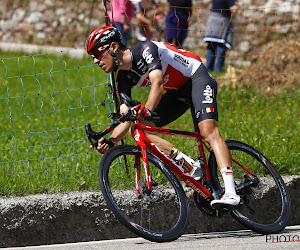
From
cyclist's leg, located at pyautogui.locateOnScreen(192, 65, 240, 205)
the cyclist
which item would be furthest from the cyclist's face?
cyclist's leg, located at pyautogui.locateOnScreen(192, 65, 240, 205)

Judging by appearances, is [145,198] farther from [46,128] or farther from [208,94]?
[46,128]

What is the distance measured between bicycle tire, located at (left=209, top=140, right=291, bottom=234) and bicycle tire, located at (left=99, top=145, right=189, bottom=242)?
495 mm

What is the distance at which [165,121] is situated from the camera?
5.71m

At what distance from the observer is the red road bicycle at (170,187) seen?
16.1 ft

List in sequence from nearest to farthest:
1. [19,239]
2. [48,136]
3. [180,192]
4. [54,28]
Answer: [180,192]
[19,239]
[48,136]
[54,28]

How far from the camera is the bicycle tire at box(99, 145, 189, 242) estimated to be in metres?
4.82

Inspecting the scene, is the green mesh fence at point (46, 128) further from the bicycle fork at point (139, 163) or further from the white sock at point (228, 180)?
the white sock at point (228, 180)

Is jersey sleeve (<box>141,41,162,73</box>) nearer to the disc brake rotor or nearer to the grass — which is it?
the disc brake rotor

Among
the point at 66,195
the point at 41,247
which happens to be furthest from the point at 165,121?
the point at 41,247

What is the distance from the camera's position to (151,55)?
5.08 metres

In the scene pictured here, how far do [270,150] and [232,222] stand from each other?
112 centimetres

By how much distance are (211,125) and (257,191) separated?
105cm

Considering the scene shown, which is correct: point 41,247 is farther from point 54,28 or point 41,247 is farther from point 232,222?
point 54,28

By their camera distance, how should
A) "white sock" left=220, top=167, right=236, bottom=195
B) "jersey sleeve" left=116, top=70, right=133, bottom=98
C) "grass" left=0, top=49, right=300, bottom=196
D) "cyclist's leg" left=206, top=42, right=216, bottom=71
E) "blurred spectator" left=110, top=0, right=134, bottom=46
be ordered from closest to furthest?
"white sock" left=220, top=167, right=236, bottom=195 < "jersey sleeve" left=116, top=70, right=133, bottom=98 < "grass" left=0, top=49, right=300, bottom=196 < "blurred spectator" left=110, top=0, right=134, bottom=46 < "cyclist's leg" left=206, top=42, right=216, bottom=71
